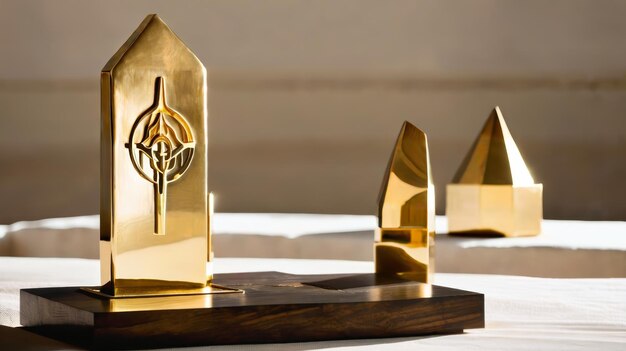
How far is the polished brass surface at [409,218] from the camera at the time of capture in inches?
39.3

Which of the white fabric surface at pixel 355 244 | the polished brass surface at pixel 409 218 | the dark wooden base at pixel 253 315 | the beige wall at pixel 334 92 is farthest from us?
the beige wall at pixel 334 92

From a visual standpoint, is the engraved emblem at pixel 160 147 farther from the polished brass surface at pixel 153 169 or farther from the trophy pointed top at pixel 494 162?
the trophy pointed top at pixel 494 162

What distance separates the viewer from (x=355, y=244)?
5.27 ft

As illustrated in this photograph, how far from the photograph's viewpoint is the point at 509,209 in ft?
5.34

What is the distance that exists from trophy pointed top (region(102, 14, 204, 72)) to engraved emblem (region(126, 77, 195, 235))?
0.07ft

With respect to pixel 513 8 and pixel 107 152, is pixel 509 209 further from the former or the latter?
pixel 513 8

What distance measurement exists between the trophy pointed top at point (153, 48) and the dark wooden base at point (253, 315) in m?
0.19

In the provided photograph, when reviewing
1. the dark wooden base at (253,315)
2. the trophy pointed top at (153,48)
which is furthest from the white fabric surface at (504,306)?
the trophy pointed top at (153,48)

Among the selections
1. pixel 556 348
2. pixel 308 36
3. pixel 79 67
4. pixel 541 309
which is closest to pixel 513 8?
pixel 308 36

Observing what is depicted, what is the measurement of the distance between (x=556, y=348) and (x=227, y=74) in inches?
Result: 101

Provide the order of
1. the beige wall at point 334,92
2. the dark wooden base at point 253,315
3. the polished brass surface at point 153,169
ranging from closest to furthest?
the dark wooden base at point 253,315 → the polished brass surface at point 153,169 → the beige wall at point 334,92

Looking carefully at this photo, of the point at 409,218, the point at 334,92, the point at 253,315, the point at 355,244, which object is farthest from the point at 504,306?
the point at 334,92

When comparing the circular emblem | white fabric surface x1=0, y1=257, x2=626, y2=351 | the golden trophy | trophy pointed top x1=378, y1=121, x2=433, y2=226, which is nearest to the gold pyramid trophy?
white fabric surface x1=0, y1=257, x2=626, y2=351

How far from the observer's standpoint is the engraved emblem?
821 mm
